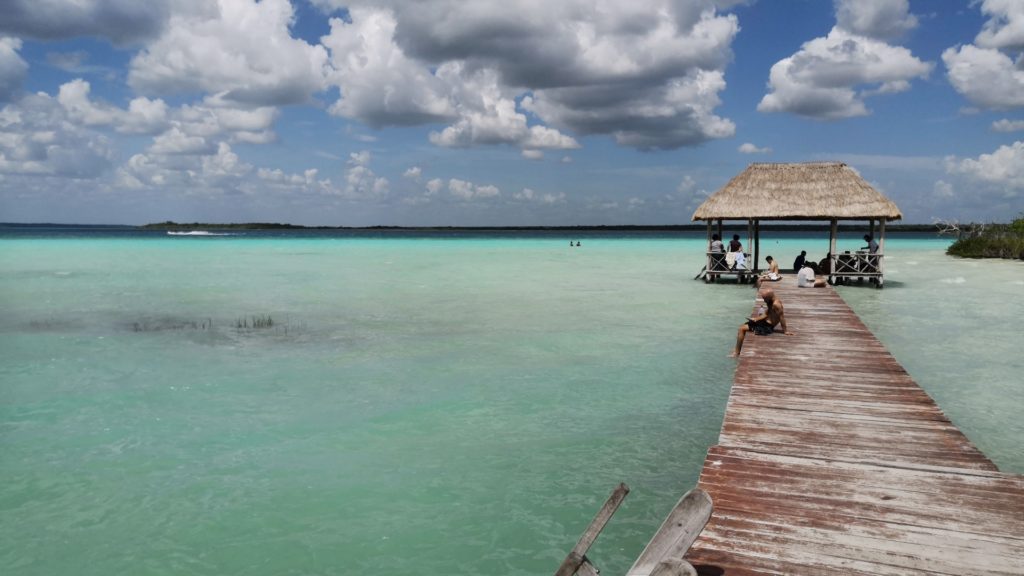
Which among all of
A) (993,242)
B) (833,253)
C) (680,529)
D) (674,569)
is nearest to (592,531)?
(680,529)

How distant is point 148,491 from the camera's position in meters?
5.82

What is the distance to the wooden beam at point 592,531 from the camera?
9.48ft

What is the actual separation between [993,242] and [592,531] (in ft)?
139

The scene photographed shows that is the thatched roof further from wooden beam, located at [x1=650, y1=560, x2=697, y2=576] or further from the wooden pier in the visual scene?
wooden beam, located at [x1=650, y1=560, x2=697, y2=576]

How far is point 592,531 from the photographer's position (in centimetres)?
293

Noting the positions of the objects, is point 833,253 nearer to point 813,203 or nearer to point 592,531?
point 813,203

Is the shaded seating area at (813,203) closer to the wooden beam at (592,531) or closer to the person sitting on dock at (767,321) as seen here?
the person sitting on dock at (767,321)

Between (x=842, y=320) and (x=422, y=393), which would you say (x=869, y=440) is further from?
(x=842, y=320)

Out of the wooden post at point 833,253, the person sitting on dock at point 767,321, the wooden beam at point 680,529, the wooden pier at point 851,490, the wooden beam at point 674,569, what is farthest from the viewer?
the wooden post at point 833,253

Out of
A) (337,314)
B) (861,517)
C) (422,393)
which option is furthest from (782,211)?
(861,517)

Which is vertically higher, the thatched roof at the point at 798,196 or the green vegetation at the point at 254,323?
the thatched roof at the point at 798,196

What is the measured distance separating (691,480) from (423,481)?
94.9 inches

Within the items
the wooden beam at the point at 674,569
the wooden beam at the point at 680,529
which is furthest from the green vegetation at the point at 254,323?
the wooden beam at the point at 674,569

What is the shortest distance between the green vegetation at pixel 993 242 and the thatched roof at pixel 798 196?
1999 centimetres
